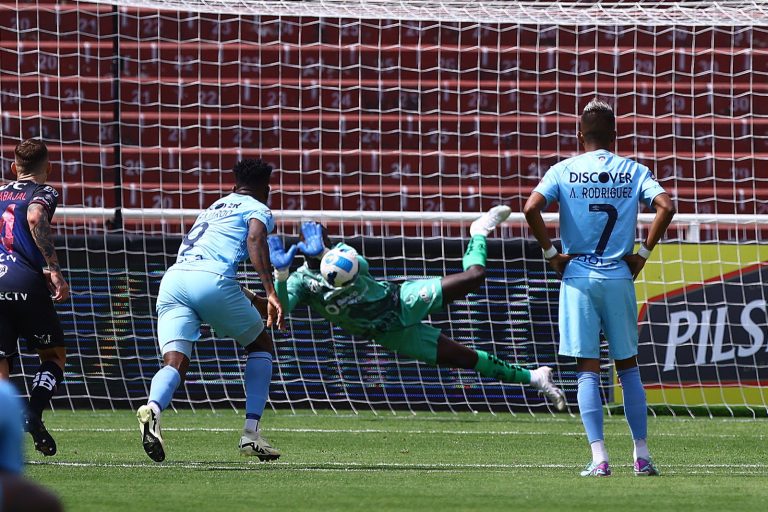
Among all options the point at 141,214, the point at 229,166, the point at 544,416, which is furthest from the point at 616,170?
the point at 229,166

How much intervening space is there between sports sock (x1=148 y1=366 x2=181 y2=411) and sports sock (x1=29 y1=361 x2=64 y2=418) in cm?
77

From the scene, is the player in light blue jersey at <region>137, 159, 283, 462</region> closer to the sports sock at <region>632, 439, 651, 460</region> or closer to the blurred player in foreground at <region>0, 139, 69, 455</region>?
the blurred player in foreground at <region>0, 139, 69, 455</region>

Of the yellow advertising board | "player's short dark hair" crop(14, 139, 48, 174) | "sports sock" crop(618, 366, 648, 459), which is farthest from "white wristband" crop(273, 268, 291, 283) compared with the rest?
the yellow advertising board

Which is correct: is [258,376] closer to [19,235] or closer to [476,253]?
[19,235]

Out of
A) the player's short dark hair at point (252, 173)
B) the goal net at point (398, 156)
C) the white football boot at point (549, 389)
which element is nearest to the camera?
the player's short dark hair at point (252, 173)

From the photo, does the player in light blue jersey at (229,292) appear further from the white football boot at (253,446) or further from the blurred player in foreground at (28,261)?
the blurred player in foreground at (28,261)

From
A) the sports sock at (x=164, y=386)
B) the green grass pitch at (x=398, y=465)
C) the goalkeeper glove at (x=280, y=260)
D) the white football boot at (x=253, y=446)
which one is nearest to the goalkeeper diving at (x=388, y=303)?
the green grass pitch at (x=398, y=465)

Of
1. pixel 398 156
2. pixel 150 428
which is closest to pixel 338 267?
pixel 150 428

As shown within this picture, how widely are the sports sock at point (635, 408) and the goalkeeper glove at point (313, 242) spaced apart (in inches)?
136

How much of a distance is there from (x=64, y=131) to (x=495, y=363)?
766 cm

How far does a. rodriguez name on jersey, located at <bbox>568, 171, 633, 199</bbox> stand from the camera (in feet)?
20.6

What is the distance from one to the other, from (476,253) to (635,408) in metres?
2.92

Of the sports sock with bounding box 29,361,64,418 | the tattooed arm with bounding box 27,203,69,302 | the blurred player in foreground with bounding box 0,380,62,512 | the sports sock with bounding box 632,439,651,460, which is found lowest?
the sports sock with bounding box 632,439,651,460

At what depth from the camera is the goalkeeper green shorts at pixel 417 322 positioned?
938 cm
